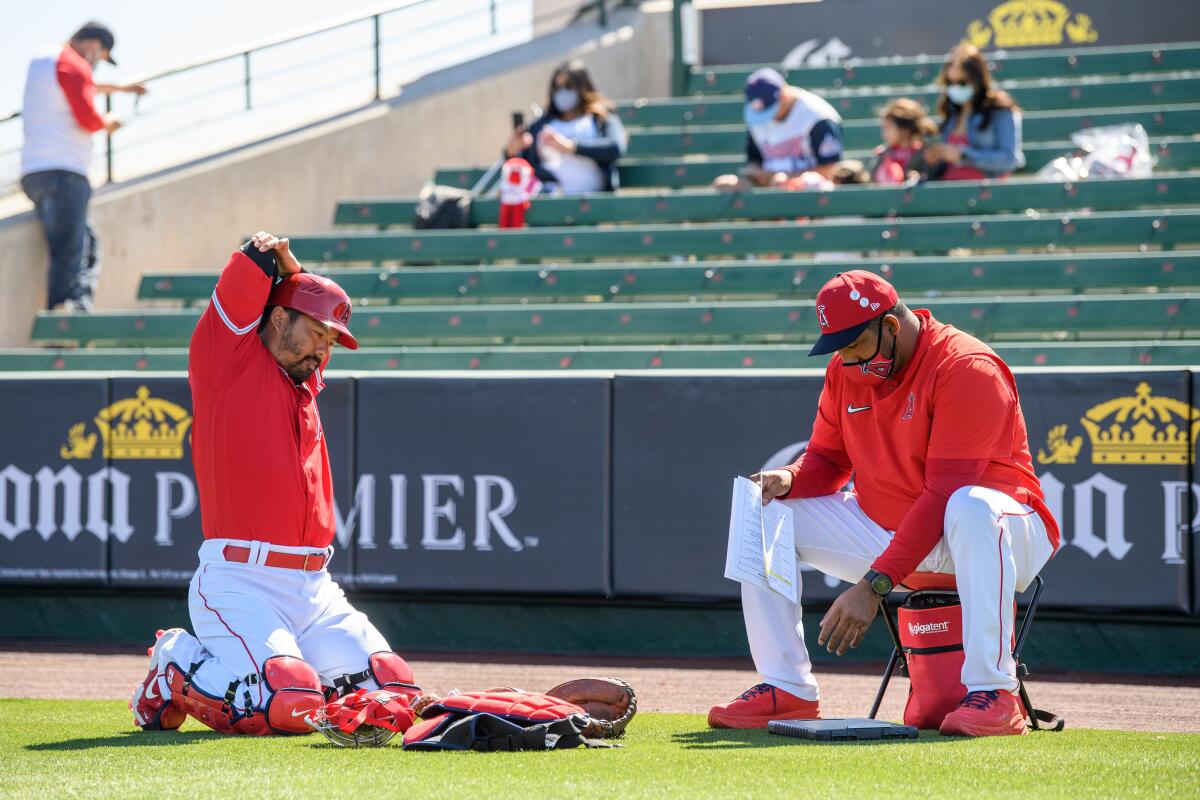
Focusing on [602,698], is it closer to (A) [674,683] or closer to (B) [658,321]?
(A) [674,683]

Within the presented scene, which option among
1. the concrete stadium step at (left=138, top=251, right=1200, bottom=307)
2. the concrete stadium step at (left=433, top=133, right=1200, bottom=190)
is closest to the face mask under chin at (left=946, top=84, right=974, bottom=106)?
the concrete stadium step at (left=138, top=251, right=1200, bottom=307)

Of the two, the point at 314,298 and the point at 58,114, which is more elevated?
the point at 58,114

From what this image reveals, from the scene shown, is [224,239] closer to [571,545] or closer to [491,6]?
[491,6]

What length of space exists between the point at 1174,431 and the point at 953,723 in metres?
2.84

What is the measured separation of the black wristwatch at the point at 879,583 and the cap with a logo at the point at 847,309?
0.69 metres

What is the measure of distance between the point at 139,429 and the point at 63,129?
11.1ft

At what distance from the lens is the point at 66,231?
35.6 feet

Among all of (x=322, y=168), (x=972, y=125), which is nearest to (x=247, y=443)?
(x=972, y=125)

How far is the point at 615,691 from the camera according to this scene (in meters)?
5.07

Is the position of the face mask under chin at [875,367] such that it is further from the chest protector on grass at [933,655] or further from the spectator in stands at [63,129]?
the spectator in stands at [63,129]

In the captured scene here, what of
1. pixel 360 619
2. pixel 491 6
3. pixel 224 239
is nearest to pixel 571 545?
pixel 360 619

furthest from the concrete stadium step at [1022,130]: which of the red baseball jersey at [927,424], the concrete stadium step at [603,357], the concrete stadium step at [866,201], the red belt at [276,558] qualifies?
the red belt at [276,558]

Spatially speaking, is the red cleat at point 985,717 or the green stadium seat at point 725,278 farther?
the green stadium seat at point 725,278

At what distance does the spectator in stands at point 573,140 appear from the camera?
38.6ft
